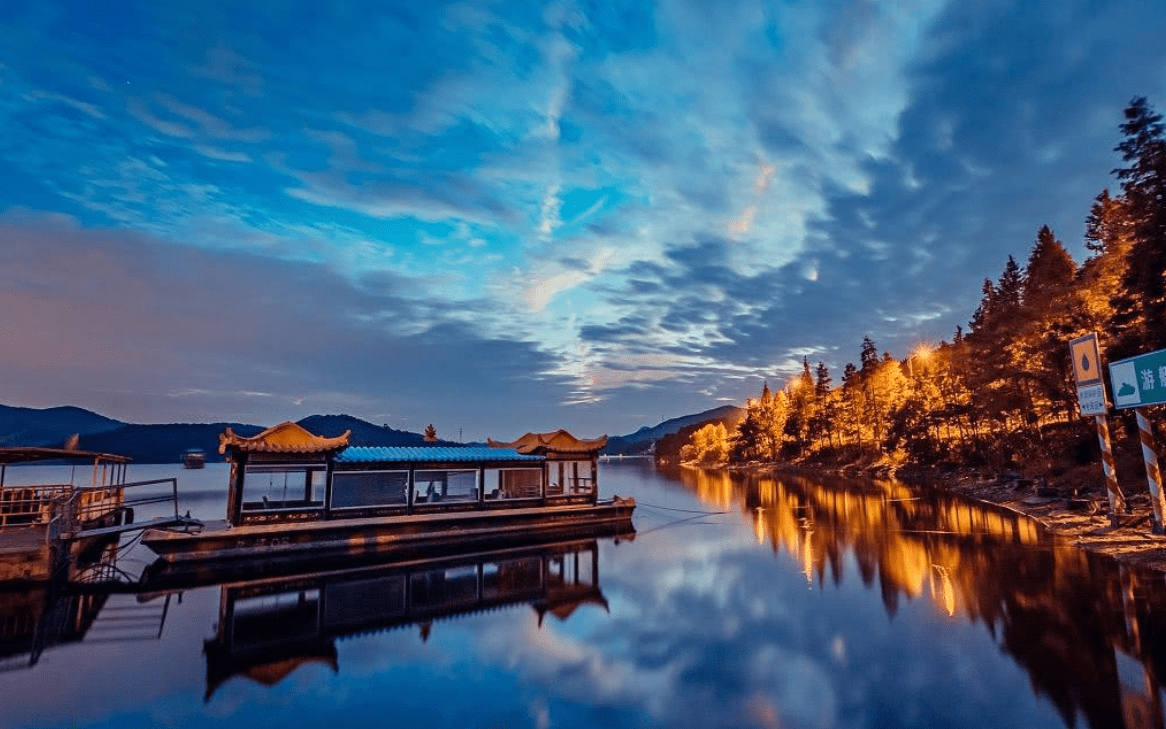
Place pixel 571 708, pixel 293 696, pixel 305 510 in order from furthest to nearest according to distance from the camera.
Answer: pixel 305 510
pixel 293 696
pixel 571 708

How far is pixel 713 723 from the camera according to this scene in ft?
29.5

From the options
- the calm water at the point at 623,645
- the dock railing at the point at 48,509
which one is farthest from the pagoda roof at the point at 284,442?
the calm water at the point at 623,645

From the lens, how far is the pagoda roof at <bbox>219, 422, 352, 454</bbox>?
21234mm

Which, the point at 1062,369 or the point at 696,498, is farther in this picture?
the point at 696,498

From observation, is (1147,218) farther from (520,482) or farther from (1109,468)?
(520,482)

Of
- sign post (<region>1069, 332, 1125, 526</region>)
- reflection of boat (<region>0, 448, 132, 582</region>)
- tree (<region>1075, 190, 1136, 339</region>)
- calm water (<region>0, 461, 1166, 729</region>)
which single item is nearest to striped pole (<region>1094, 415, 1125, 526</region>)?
sign post (<region>1069, 332, 1125, 526</region>)

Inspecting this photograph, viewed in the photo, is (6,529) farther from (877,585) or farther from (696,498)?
(696,498)

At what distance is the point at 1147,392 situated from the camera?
1770 cm

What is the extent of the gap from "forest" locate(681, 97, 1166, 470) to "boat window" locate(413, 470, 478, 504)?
30.3 m

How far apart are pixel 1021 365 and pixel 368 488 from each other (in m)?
37.8

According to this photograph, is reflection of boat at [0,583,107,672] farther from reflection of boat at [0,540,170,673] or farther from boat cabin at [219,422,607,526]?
boat cabin at [219,422,607,526]

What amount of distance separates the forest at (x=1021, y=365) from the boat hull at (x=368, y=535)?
26.6 m

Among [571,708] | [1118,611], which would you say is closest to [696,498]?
[1118,611]

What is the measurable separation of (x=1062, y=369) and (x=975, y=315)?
103 feet
